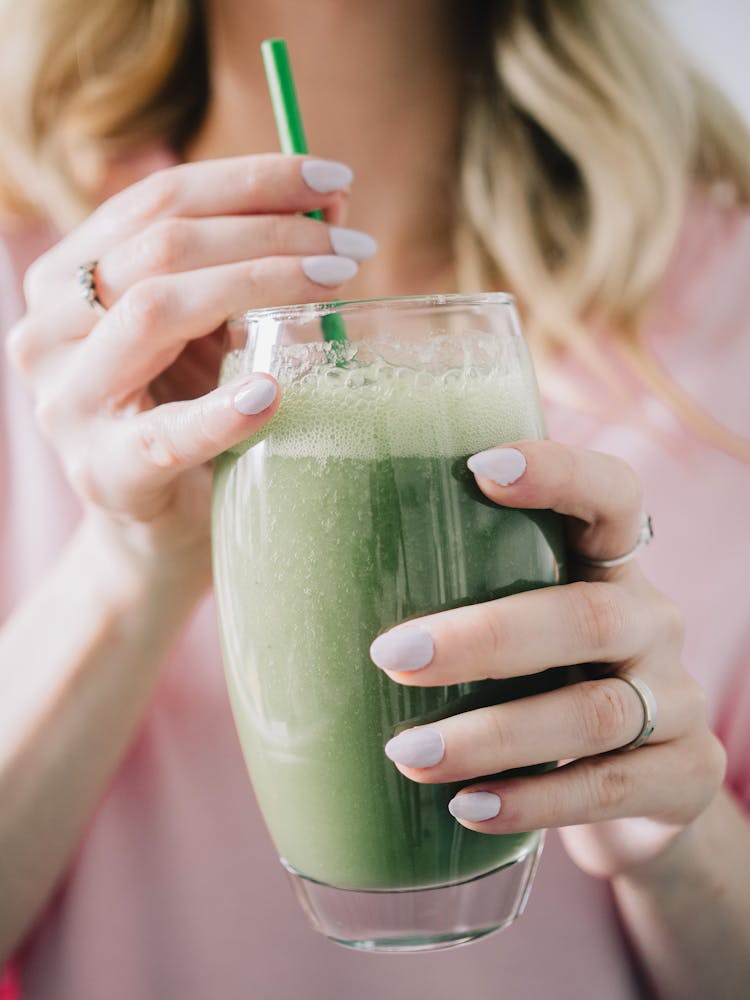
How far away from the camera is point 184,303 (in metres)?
0.86

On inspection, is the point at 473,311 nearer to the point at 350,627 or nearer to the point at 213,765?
the point at 350,627

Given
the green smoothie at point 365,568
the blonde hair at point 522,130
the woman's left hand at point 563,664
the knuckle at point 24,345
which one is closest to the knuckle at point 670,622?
the woman's left hand at point 563,664

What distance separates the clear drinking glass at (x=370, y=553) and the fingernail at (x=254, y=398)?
0.17 ft

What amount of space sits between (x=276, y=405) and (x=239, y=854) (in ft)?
2.54

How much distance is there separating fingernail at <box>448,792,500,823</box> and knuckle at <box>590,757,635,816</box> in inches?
3.8

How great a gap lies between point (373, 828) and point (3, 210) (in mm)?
1279

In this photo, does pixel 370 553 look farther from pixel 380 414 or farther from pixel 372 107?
pixel 372 107

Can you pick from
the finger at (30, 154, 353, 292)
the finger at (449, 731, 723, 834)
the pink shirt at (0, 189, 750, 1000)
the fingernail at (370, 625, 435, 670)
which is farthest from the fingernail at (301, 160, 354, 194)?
the pink shirt at (0, 189, 750, 1000)

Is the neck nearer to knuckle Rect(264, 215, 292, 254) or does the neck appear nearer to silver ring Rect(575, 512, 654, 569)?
knuckle Rect(264, 215, 292, 254)

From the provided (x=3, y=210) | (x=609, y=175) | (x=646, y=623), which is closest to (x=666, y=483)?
(x=609, y=175)

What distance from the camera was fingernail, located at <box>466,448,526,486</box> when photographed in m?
0.75

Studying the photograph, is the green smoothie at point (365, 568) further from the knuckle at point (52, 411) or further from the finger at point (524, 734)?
the knuckle at point (52, 411)

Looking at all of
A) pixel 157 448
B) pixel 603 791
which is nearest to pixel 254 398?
pixel 157 448

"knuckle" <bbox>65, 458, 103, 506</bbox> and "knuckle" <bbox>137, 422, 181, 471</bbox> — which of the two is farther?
"knuckle" <bbox>65, 458, 103, 506</bbox>
